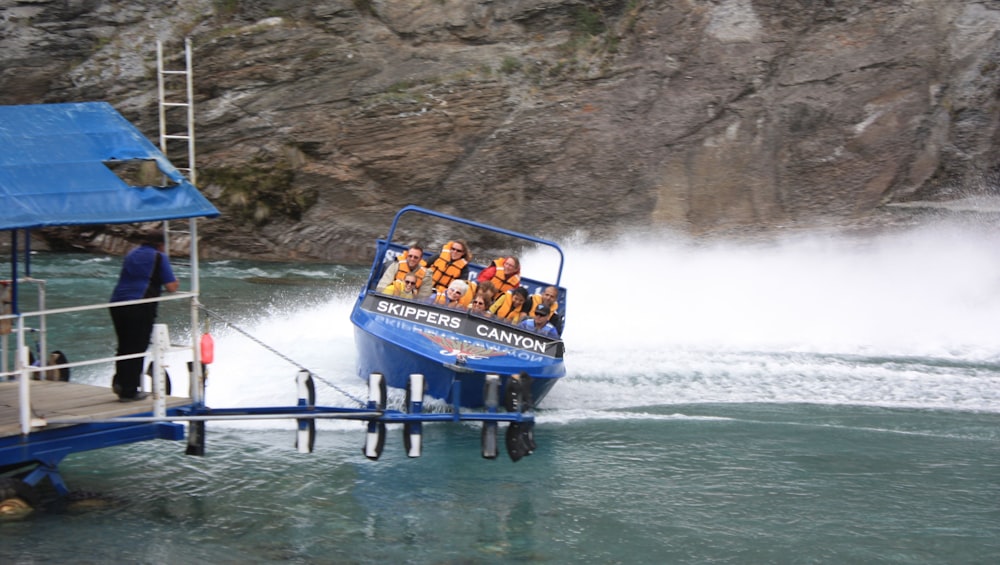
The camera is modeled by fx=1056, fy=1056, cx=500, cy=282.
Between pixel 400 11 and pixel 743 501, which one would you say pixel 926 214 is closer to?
pixel 400 11

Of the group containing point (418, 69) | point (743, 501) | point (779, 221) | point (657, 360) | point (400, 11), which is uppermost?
point (400, 11)

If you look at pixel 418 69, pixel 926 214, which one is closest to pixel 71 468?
pixel 418 69

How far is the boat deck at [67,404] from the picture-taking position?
8.10 metres

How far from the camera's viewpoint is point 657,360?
15.1 m

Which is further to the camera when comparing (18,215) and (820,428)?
(820,428)

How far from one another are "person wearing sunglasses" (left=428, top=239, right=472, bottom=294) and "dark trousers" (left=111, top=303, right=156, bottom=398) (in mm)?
5071

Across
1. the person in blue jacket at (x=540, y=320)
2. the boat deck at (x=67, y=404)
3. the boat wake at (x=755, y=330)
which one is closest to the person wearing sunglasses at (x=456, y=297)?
the person in blue jacket at (x=540, y=320)

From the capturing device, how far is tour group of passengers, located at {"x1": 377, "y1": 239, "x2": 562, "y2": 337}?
40.6ft

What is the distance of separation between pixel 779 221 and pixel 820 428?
1537 cm

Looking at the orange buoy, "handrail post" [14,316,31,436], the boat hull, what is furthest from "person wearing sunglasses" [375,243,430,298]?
"handrail post" [14,316,31,436]

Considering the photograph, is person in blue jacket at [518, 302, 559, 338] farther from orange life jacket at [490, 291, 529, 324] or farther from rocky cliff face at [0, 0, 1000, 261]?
rocky cliff face at [0, 0, 1000, 261]

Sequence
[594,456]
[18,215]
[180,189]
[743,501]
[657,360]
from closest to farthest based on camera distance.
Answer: [18,215] < [180,189] < [743,501] < [594,456] < [657,360]

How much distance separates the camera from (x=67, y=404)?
8570mm

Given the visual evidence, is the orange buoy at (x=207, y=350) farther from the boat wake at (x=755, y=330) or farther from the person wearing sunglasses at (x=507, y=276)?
the person wearing sunglasses at (x=507, y=276)
